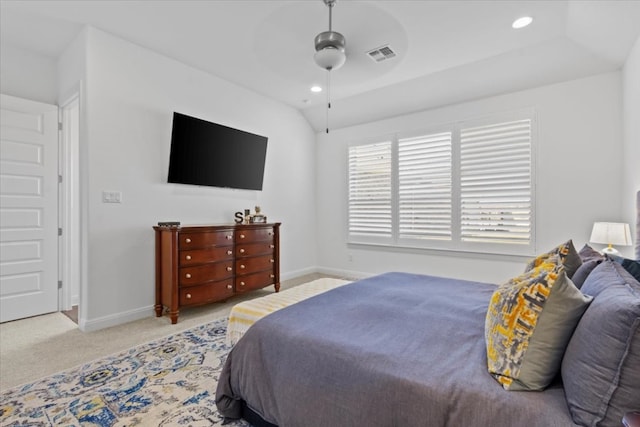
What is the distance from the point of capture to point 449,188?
439 cm

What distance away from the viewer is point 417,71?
12.6ft

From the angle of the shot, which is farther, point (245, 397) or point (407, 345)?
point (245, 397)

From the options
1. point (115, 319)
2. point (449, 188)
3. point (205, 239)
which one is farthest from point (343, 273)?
point (115, 319)

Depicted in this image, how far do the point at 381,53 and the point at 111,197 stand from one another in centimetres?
313

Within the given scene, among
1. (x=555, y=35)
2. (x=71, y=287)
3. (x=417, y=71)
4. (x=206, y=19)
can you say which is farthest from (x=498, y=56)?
Result: (x=71, y=287)

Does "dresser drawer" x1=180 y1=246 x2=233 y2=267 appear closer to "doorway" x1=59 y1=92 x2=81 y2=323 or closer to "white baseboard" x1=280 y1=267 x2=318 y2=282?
"doorway" x1=59 y1=92 x2=81 y2=323

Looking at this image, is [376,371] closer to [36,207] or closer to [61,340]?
[61,340]

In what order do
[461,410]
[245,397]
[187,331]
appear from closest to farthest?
[461,410], [245,397], [187,331]

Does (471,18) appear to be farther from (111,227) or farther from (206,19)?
(111,227)

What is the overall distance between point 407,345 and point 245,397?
85 centimetres

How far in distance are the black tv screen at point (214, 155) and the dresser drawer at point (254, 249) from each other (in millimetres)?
842

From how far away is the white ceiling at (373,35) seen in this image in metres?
2.67

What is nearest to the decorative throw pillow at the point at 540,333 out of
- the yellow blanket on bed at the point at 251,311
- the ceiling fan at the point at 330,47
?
the yellow blanket on bed at the point at 251,311

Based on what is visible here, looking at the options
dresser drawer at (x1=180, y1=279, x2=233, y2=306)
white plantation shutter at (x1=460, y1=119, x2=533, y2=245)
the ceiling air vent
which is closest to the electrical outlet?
dresser drawer at (x1=180, y1=279, x2=233, y2=306)
